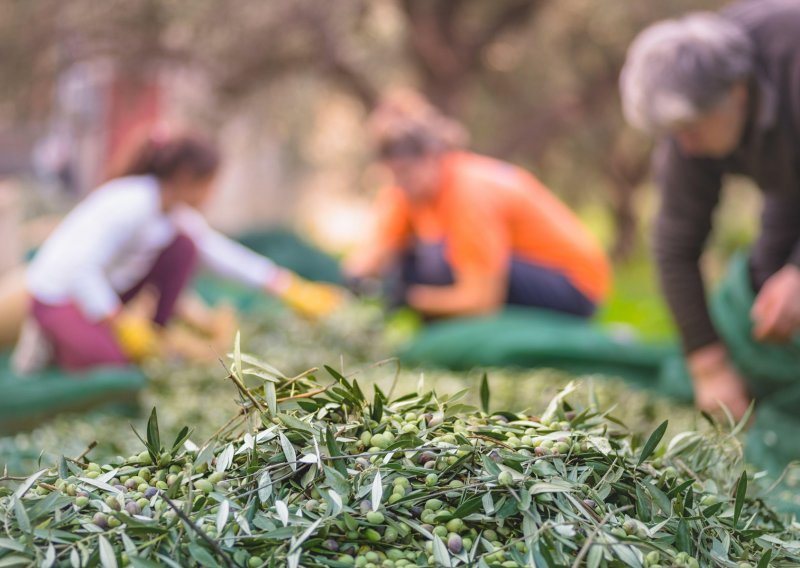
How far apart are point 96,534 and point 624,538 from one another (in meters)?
0.56

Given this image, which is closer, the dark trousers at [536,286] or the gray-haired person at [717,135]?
the gray-haired person at [717,135]

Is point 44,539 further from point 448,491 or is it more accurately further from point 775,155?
point 775,155

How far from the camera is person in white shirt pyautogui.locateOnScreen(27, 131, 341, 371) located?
12.8 ft

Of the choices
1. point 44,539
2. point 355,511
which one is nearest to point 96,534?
point 44,539

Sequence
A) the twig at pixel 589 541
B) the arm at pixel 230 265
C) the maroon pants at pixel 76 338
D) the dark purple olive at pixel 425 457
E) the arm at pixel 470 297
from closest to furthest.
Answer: the twig at pixel 589 541 → the dark purple olive at pixel 425 457 → the maroon pants at pixel 76 338 → the arm at pixel 470 297 → the arm at pixel 230 265

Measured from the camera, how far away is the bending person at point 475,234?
4801 millimetres

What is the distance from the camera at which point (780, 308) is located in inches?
102

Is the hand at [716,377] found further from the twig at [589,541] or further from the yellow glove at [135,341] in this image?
the yellow glove at [135,341]

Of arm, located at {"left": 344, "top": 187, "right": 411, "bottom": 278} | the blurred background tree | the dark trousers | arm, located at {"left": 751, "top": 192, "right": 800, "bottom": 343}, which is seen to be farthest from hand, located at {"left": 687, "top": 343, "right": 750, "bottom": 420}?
the blurred background tree

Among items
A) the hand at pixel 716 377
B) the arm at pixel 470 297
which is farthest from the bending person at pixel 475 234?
the hand at pixel 716 377

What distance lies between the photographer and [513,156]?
910 centimetres

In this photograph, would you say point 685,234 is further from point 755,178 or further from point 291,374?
point 291,374

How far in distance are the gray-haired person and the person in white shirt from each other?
2.16 meters

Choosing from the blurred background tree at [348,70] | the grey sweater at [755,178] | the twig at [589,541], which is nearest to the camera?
the twig at [589,541]
